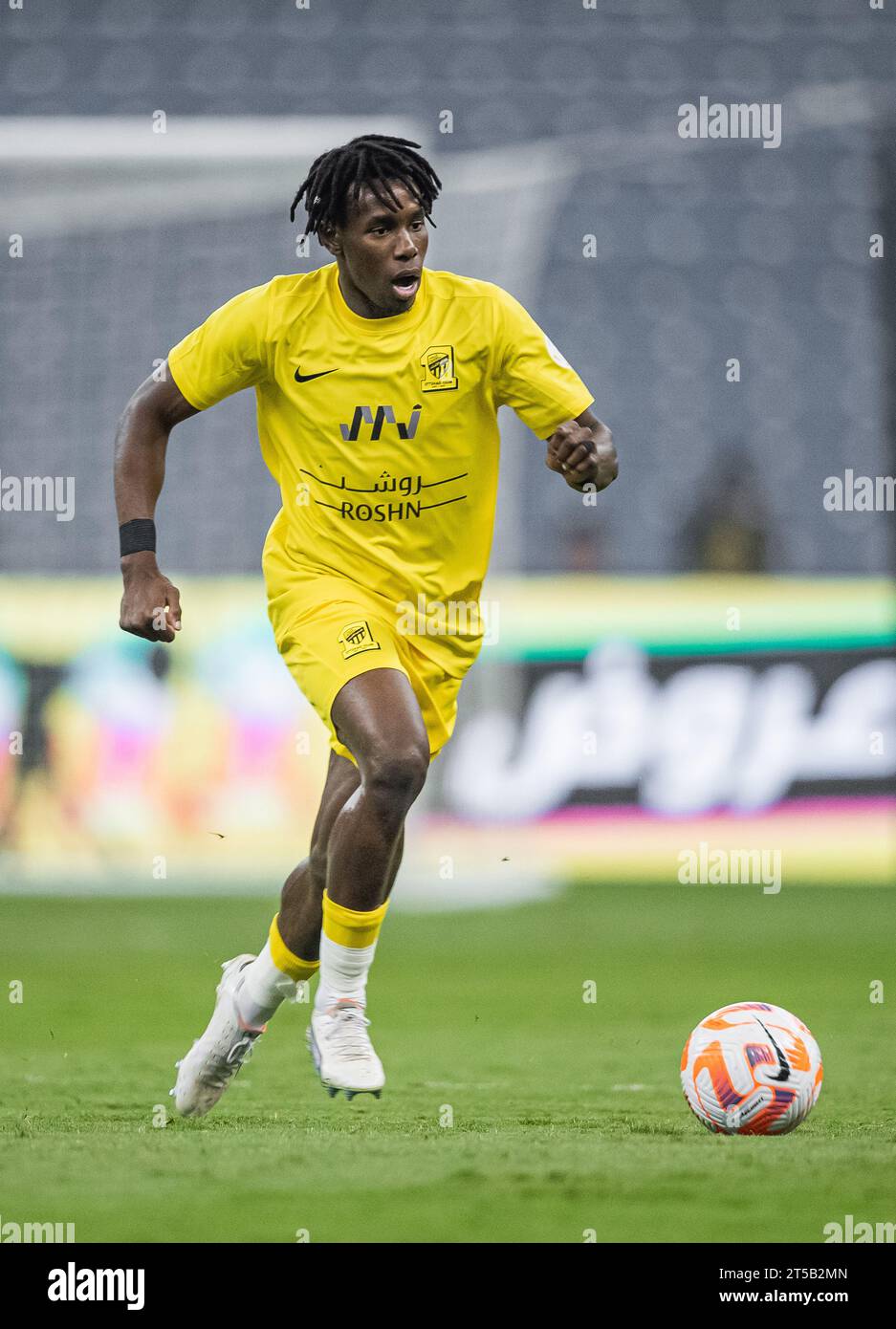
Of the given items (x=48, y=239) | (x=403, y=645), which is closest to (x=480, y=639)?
(x=403, y=645)

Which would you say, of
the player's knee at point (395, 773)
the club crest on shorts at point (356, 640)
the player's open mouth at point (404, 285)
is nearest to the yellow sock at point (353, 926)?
the player's knee at point (395, 773)

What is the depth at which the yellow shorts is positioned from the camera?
15.2 ft

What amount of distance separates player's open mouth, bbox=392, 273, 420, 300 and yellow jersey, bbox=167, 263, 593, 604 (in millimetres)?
123

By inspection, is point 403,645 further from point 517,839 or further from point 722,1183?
point 517,839

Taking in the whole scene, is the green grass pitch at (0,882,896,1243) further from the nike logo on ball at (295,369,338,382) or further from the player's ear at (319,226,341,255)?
the player's ear at (319,226,341,255)

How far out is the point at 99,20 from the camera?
17.4m

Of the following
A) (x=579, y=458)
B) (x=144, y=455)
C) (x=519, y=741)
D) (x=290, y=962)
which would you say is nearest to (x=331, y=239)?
(x=144, y=455)

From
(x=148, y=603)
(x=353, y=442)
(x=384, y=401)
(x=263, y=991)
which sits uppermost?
(x=384, y=401)

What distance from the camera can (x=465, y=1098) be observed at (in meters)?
5.12

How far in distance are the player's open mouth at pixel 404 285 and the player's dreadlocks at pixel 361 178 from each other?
0.17 m

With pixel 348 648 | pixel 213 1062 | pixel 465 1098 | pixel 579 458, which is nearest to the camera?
pixel 579 458

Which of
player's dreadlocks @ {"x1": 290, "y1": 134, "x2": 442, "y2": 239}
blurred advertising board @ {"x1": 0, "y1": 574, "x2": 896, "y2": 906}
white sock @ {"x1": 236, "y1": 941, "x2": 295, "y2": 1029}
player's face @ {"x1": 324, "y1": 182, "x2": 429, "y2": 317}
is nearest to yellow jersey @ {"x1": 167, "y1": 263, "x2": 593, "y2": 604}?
player's face @ {"x1": 324, "y1": 182, "x2": 429, "y2": 317}

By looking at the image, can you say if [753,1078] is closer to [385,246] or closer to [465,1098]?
[465,1098]

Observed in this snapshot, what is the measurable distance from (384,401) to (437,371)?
152 mm
